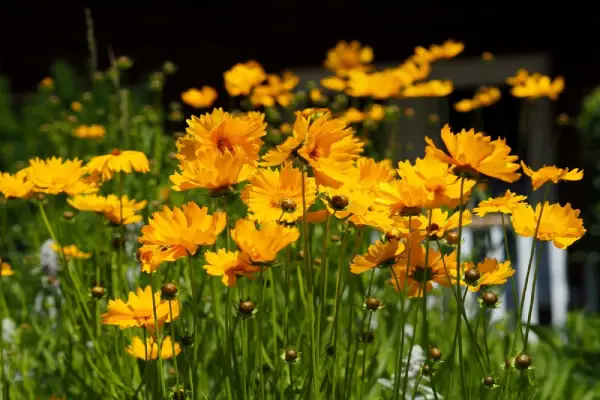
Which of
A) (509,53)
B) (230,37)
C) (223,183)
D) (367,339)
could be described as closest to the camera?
(223,183)

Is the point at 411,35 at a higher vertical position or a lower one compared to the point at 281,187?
higher

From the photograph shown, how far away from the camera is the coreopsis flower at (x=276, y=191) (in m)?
1.15

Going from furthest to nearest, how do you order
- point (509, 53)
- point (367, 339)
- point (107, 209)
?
point (509, 53)
point (107, 209)
point (367, 339)

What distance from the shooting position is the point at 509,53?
6.14m

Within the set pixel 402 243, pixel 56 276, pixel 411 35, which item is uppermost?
pixel 411 35

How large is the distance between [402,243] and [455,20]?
5252mm

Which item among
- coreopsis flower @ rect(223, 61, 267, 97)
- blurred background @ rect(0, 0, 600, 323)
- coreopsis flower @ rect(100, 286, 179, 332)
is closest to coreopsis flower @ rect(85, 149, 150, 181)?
coreopsis flower @ rect(100, 286, 179, 332)

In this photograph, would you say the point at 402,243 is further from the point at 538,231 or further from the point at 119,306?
the point at 119,306

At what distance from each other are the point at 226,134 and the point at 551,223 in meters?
0.46

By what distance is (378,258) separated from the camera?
1.21 m

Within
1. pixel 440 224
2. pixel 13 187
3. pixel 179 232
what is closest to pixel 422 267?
pixel 440 224

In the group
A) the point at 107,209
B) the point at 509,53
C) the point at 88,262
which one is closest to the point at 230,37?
the point at 509,53

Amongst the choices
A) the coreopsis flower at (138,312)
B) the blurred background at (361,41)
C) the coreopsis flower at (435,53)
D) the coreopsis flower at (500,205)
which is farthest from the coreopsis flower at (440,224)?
the blurred background at (361,41)

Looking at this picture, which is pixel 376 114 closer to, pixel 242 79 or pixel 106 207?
pixel 242 79
